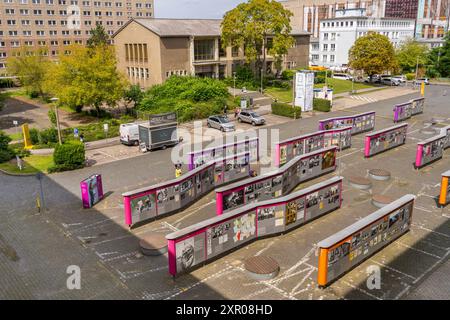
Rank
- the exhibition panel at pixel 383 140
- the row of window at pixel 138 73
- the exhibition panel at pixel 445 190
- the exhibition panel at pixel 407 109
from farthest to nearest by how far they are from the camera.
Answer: the row of window at pixel 138 73, the exhibition panel at pixel 407 109, the exhibition panel at pixel 383 140, the exhibition panel at pixel 445 190

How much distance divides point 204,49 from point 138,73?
10.9 meters

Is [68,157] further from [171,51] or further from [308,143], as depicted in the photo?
[171,51]

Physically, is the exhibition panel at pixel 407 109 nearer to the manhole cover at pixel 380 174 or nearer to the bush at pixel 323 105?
the bush at pixel 323 105

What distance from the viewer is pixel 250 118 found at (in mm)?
44594

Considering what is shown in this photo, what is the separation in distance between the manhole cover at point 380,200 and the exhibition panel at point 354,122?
14.6 metres

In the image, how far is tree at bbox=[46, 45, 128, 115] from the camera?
146ft

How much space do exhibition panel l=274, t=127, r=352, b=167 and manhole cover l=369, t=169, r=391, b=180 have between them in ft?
17.8

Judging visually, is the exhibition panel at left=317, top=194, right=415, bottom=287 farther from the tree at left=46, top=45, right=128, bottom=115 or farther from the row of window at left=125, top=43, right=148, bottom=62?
the row of window at left=125, top=43, right=148, bottom=62

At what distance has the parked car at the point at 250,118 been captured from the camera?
44281mm

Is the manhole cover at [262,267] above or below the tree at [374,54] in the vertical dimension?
below

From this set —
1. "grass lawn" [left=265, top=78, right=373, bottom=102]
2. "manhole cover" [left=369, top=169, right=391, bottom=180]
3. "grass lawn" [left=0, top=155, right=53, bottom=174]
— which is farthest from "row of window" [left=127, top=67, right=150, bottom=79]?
"manhole cover" [left=369, top=169, right=391, bottom=180]

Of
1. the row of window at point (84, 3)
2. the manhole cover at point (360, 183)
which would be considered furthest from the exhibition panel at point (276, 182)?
the row of window at point (84, 3)

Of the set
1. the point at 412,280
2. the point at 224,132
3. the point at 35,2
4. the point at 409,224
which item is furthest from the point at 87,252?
the point at 35,2

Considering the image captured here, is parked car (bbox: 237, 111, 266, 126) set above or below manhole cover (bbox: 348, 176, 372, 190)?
above
